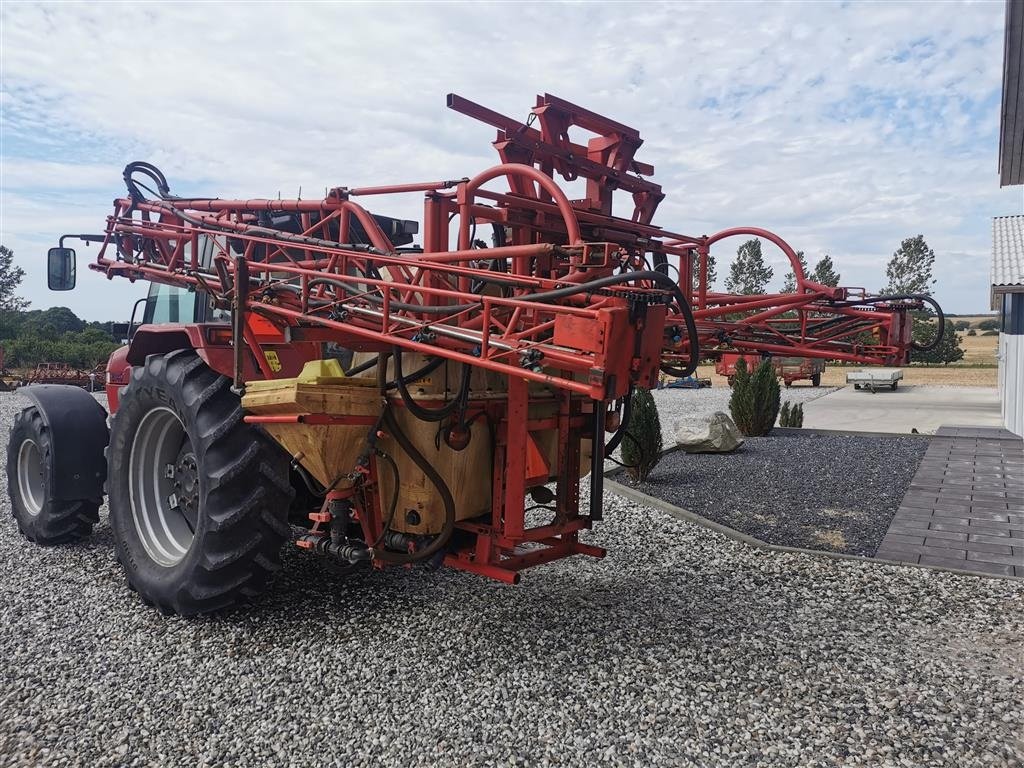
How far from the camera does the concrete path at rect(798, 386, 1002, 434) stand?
557 inches

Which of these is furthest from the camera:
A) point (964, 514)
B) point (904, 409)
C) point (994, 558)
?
point (904, 409)

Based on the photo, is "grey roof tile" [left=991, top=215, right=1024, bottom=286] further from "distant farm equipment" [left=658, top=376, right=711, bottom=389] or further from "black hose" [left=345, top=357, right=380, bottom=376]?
"black hose" [left=345, top=357, right=380, bottom=376]

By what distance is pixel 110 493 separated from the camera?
14.8 feet

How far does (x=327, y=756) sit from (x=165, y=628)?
1.59 meters

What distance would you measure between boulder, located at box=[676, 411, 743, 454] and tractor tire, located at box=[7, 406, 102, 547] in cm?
690

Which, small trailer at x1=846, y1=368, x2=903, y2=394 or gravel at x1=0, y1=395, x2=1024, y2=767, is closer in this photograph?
gravel at x1=0, y1=395, x2=1024, y2=767

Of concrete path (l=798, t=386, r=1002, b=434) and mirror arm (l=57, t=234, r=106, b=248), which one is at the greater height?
mirror arm (l=57, t=234, r=106, b=248)

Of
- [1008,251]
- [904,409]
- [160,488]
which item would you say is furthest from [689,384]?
[160,488]

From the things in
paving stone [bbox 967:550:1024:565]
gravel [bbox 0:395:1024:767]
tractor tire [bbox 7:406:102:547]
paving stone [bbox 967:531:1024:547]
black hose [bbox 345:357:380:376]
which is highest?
black hose [bbox 345:357:380:376]

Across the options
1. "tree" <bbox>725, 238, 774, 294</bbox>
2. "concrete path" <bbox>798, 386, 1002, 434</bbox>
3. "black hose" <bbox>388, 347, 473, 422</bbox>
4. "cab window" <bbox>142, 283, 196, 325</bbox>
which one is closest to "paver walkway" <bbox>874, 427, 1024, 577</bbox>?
"black hose" <bbox>388, 347, 473, 422</bbox>

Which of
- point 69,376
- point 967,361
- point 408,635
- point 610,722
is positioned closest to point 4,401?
point 69,376

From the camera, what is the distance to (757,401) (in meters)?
11.7

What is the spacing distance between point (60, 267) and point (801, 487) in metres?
Result: 6.86

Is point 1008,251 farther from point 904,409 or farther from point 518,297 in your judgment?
point 518,297
